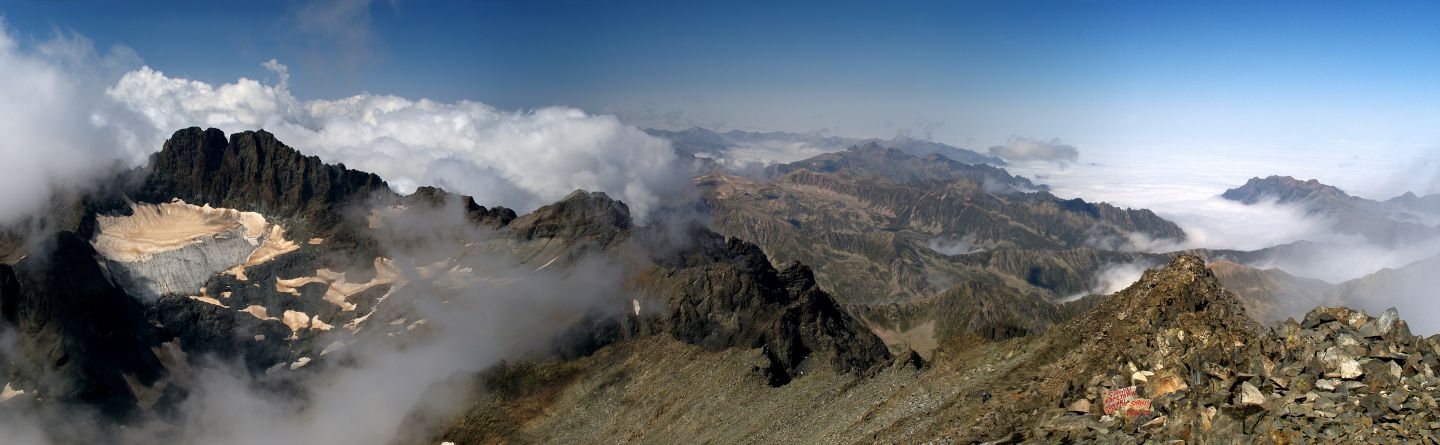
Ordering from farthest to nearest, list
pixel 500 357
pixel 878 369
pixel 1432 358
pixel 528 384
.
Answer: pixel 500 357
pixel 528 384
pixel 878 369
pixel 1432 358

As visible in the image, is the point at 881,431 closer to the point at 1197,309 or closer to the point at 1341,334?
the point at 1197,309

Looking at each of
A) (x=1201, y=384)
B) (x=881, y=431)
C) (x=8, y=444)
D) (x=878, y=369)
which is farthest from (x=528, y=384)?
(x=1201, y=384)

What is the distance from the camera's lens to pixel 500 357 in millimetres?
187125

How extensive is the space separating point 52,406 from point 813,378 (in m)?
198

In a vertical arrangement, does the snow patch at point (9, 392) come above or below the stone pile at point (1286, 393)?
below

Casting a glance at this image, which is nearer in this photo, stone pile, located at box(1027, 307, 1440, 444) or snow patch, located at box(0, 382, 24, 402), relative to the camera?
stone pile, located at box(1027, 307, 1440, 444)

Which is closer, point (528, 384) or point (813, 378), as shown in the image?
point (813, 378)

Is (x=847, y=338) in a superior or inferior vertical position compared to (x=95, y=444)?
superior

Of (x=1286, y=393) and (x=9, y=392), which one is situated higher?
(x=1286, y=393)

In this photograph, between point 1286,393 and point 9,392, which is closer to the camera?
point 1286,393

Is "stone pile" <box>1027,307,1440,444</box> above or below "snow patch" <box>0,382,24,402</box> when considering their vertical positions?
above

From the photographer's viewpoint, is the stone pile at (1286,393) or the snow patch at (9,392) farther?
the snow patch at (9,392)

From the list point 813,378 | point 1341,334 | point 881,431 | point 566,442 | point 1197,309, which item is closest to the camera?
point 1341,334

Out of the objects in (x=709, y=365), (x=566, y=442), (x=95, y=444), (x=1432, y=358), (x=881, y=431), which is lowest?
(x=95, y=444)
